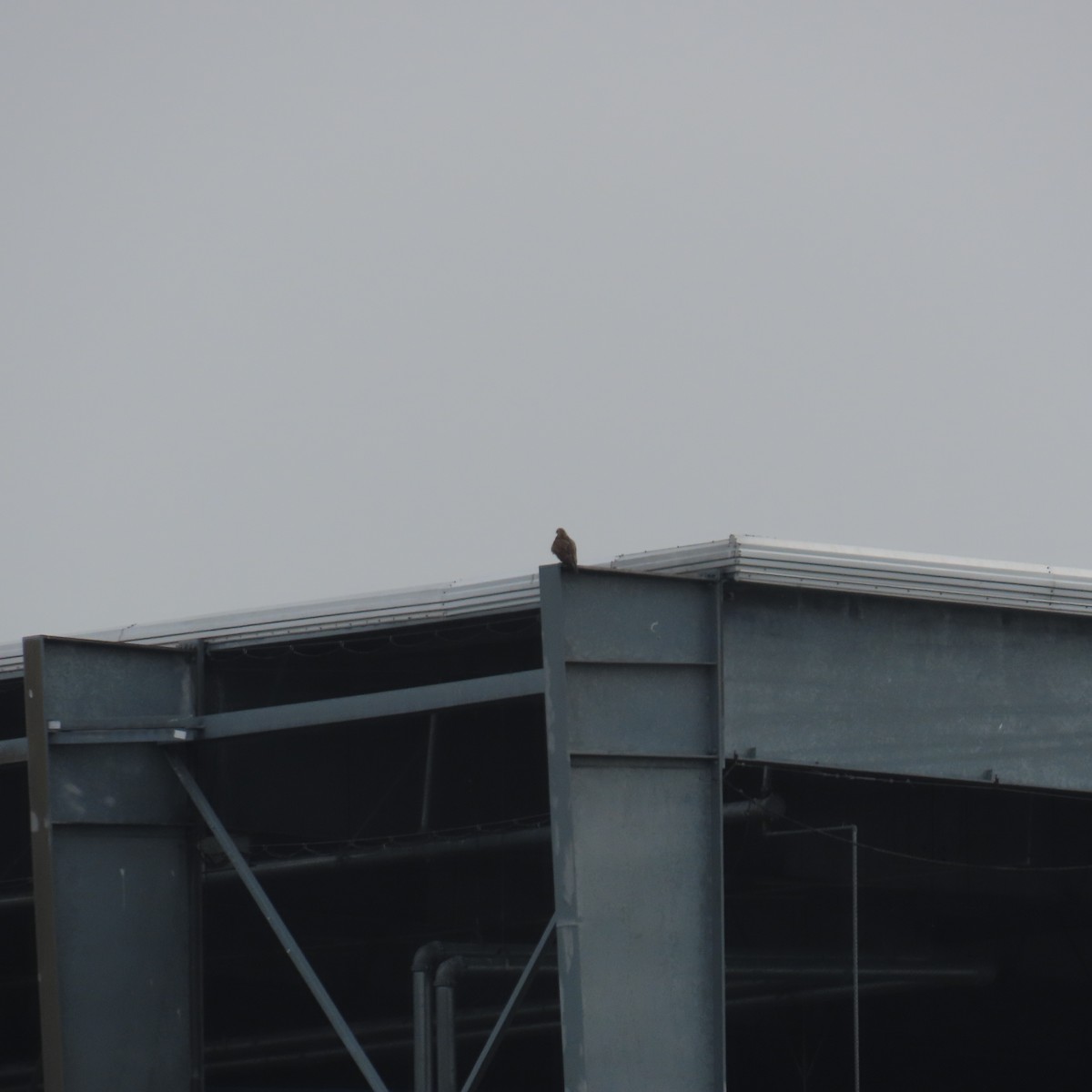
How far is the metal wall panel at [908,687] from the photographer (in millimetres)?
15648

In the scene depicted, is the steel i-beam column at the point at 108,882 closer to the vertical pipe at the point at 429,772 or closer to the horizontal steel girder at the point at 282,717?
the horizontal steel girder at the point at 282,717

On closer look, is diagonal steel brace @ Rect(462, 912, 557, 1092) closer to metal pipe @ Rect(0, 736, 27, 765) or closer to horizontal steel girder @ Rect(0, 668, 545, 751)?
horizontal steel girder @ Rect(0, 668, 545, 751)

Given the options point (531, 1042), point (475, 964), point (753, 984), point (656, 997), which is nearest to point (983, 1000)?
point (753, 984)

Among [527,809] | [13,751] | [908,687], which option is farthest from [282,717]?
[908,687]

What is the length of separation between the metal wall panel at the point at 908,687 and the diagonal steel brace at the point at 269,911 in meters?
5.08

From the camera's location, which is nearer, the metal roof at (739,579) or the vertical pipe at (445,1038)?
the metal roof at (739,579)

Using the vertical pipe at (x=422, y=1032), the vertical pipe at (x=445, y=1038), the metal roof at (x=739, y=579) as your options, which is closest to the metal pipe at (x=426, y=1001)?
the vertical pipe at (x=422, y=1032)

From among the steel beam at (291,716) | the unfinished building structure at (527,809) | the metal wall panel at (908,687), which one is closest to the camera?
the unfinished building structure at (527,809)

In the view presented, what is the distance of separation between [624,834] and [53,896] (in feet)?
21.4

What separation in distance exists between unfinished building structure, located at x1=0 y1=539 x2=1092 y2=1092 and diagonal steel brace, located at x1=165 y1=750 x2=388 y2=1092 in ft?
0.17

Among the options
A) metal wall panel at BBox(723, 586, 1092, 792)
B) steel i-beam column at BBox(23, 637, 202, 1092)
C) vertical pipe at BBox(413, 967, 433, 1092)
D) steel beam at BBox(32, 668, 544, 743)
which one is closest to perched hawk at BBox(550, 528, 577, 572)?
steel beam at BBox(32, 668, 544, 743)

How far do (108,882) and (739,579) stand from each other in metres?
7.92

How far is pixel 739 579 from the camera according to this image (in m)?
15.3

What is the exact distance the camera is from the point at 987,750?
1656cm
